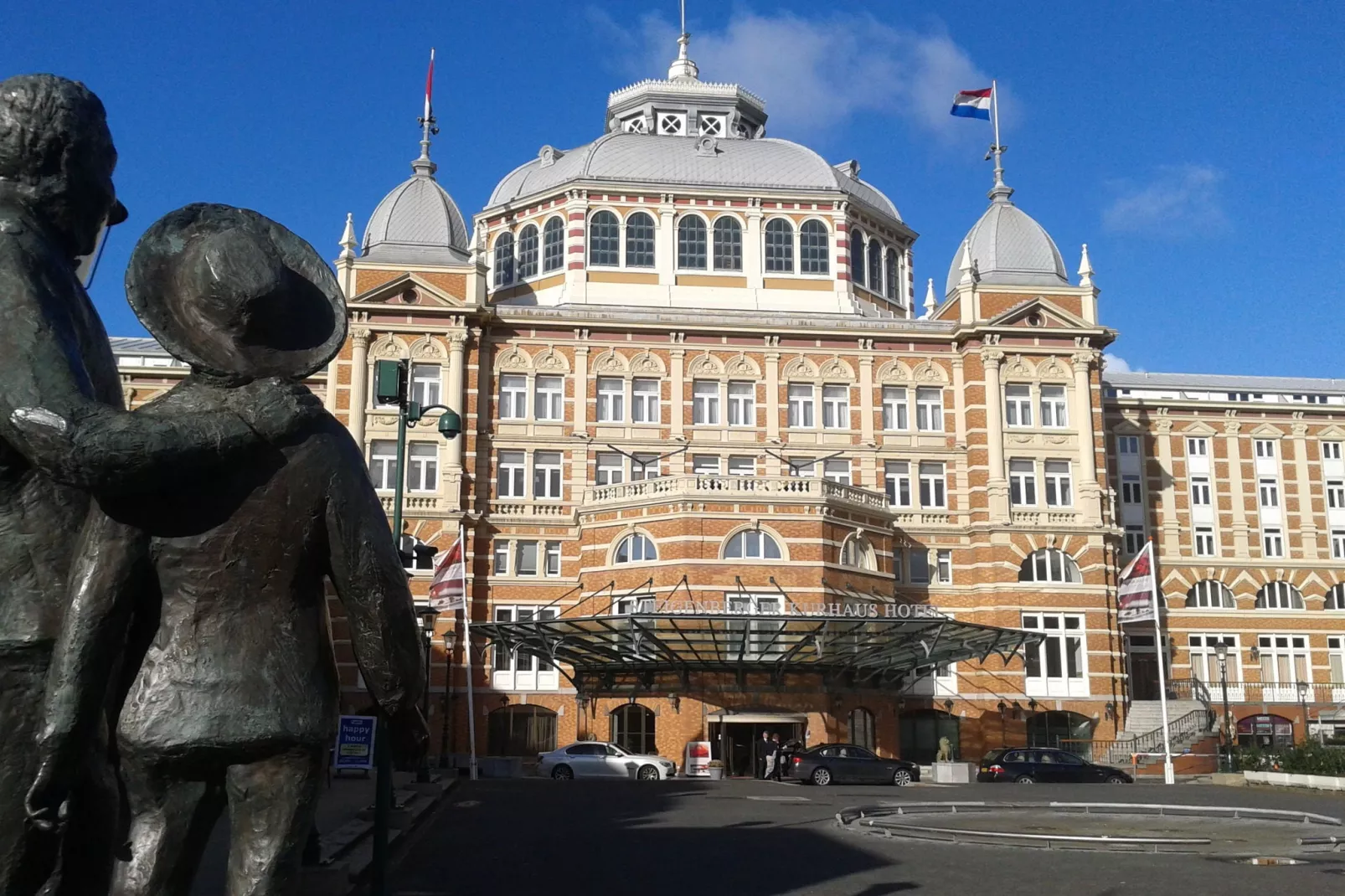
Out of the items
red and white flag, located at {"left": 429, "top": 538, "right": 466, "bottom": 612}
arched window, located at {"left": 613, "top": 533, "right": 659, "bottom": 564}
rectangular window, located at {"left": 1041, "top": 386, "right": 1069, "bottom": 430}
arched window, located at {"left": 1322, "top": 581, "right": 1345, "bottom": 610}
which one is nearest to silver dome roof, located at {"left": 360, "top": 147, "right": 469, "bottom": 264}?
arched window, located at {"left": 613, "top": 533, "right": 659, "bottom": 564}

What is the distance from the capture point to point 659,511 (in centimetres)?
3909

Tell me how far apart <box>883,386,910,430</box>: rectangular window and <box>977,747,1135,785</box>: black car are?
1299cm

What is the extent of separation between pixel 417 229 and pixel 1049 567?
79.5ft

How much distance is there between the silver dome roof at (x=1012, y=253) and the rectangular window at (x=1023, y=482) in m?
6.35

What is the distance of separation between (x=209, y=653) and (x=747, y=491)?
35.7 meters

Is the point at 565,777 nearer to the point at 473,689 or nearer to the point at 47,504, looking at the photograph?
the point at 473,689

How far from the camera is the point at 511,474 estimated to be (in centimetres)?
4262

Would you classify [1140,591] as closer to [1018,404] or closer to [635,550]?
[1018,404]

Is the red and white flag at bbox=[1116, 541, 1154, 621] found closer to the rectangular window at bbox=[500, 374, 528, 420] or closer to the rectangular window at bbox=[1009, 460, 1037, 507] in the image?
the rectangular window at bbox=[1009, 460, 1037, 507]

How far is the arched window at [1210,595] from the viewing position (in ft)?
159

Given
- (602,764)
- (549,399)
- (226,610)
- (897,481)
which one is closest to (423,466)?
(549,399)

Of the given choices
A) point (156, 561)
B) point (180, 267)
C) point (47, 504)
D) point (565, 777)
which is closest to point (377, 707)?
point (156, 561)

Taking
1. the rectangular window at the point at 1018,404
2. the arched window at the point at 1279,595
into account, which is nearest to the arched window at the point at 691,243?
the rectangular window at the point at 1018,404

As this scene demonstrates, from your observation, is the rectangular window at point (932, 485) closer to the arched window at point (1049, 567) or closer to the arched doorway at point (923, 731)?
the arched window at point (1049, 567)
